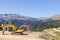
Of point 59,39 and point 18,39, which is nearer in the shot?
point 59,39

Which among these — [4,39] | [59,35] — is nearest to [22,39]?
[4,39]

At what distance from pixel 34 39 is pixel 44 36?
173 centimetres

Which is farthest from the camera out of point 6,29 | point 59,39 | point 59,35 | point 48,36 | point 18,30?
point 6,29

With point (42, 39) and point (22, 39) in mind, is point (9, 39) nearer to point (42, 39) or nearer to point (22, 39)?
point (22, 39)

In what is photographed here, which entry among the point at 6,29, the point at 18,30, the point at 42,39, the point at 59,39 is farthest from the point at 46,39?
the point at 6,29

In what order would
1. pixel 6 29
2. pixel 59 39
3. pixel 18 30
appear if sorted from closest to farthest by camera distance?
pixel 59 39 → pixel 18 30 → pixel 6 29

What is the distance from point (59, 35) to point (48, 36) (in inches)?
86.1

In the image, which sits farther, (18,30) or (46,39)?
(18,30)

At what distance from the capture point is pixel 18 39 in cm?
2744

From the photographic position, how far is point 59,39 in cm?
2527

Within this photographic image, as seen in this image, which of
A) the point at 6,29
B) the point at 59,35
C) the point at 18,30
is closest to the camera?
the point at 59,35

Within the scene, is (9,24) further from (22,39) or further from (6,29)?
(22,39)

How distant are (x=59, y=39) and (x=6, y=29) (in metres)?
17.4

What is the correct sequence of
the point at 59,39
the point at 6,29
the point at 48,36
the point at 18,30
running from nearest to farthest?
the point at 59,39 < the point at 48,36 < the point at 18,30 < the point at 6,29
